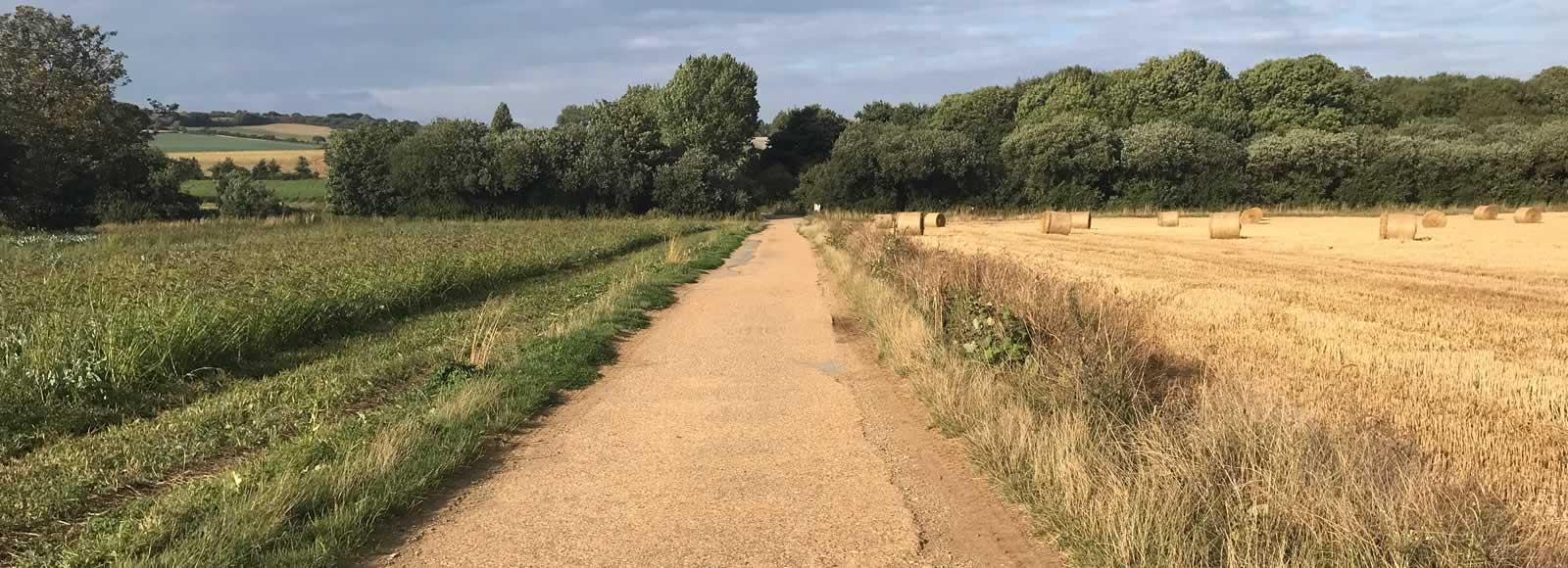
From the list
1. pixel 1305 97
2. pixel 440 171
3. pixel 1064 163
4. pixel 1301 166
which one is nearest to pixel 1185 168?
pixel 1301 166

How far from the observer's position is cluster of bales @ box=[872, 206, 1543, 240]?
3195 centimetres

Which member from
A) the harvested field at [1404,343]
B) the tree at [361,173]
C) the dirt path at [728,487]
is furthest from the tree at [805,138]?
the dirt path at [728,487]

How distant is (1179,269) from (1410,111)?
3283 inches

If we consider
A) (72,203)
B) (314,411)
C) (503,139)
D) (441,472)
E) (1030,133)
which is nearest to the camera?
(441,472)

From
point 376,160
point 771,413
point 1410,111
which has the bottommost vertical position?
point 771,413

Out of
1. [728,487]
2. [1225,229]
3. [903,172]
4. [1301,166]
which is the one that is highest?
[1301,166]

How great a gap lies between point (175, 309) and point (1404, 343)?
13.2 meters

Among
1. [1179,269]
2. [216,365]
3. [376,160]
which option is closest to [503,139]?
[376,160]

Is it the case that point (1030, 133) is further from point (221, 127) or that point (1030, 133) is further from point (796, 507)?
point (221, 127)

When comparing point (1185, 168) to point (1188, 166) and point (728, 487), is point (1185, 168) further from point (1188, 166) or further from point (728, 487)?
point (728, 487)

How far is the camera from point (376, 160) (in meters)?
56.8

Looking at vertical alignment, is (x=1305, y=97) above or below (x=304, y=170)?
above

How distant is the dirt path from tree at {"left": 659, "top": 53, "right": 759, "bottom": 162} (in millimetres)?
67858

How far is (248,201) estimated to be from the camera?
59.1 m
